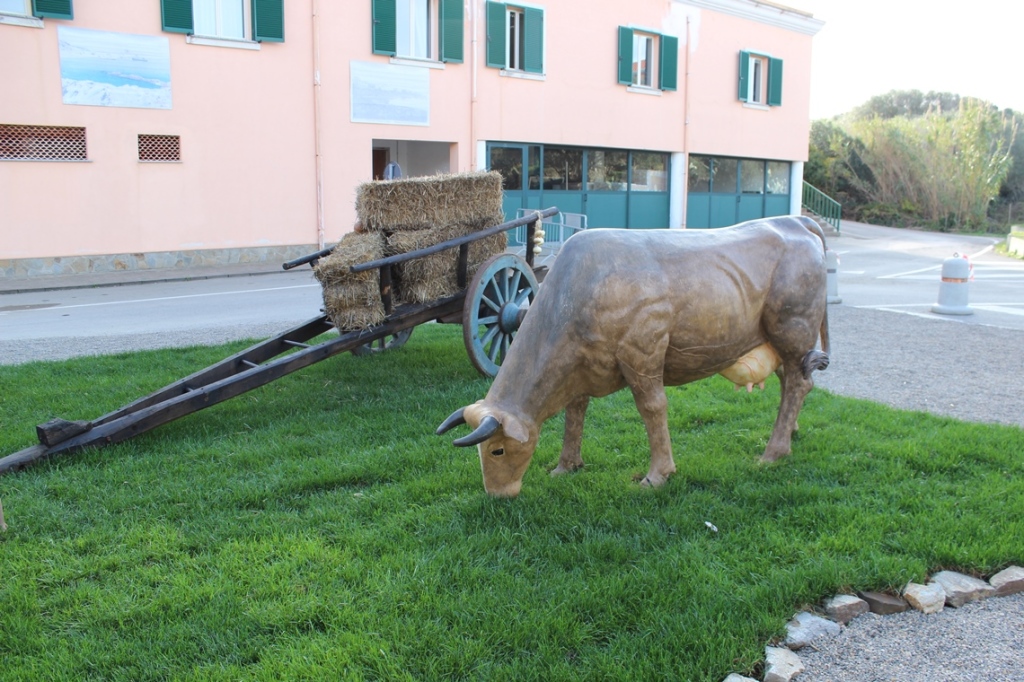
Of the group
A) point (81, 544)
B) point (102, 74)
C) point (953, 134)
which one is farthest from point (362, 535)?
point (953, 134)

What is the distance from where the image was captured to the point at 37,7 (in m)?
13.9

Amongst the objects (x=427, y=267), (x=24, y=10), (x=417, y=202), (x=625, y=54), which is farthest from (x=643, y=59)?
(x=427, y=267)

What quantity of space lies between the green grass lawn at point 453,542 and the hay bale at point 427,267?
3.52 ft

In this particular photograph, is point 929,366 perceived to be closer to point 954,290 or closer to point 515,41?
point 954,290

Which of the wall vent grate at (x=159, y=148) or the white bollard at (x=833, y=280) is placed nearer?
the white bollard at (x=833, y=280)

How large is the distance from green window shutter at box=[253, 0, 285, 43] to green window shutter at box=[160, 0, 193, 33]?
123 cm

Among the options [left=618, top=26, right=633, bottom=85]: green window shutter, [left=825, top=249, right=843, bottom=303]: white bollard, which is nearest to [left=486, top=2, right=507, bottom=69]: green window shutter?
[left=618, top=26, right=633, bottom=85]: green window shutter

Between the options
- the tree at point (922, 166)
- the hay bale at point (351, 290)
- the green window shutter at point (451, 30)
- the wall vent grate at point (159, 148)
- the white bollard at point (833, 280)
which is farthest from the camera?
the tree at point (922, 166)

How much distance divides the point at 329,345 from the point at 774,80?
23113 millimetres

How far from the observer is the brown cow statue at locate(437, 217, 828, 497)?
4184 millimetres

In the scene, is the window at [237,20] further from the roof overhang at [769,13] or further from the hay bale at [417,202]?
the roof overhang at [769,13]

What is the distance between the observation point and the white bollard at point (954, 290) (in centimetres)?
1131

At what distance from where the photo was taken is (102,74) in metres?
14.8

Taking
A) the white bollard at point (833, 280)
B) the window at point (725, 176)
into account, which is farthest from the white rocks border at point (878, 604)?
the window at point (725, 176)
